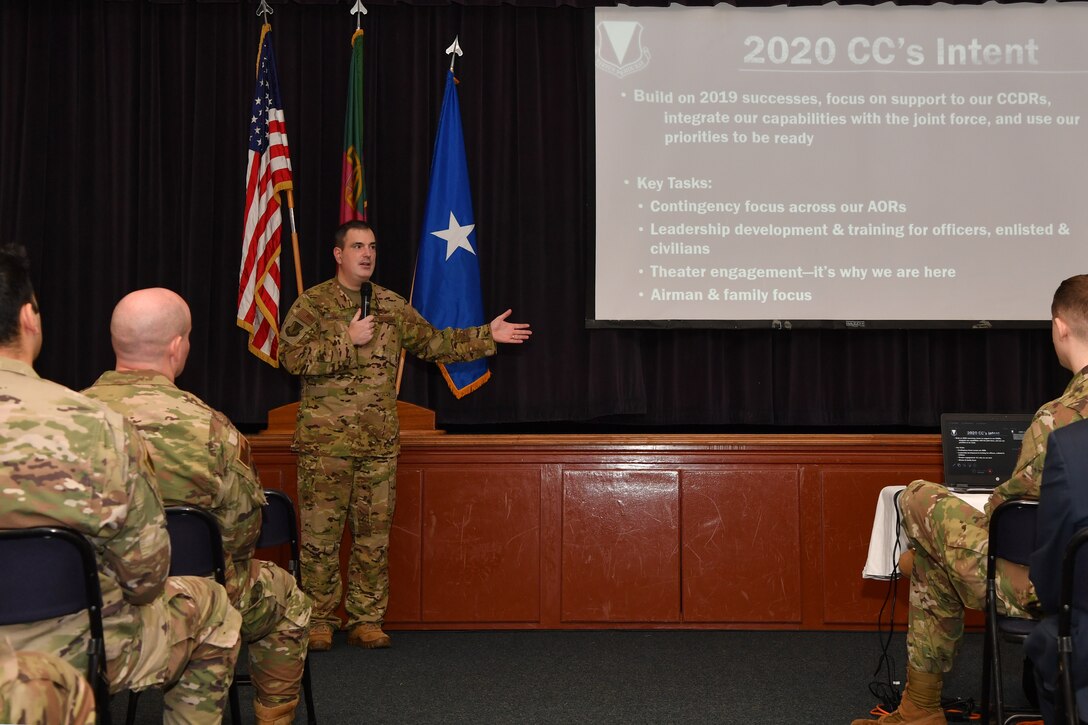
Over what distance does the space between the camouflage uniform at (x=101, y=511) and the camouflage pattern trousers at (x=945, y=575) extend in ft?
6.48

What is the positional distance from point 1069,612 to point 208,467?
6.24 feet

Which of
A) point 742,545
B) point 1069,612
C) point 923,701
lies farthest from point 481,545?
point 1069,612

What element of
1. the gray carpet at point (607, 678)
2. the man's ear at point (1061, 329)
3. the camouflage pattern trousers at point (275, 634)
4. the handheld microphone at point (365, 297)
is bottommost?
the gray carpet at point (607, 678)

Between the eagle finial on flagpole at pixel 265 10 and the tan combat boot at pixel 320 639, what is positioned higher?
the eagle finial on flagpole at pixel 265 10

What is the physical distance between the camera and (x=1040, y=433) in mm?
2486

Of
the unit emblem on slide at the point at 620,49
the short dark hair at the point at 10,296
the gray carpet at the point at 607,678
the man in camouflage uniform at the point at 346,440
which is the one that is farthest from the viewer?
the unit emblem on slide at the point at 620,49

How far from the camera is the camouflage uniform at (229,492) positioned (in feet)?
7.48

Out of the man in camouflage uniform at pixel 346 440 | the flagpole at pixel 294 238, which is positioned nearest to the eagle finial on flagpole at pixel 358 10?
the flagpole at pixel 294 238

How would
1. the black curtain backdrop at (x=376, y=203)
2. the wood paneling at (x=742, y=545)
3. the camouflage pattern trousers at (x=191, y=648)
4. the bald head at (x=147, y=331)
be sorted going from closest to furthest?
1. the camouflage pattern trousers at (x=191, y=648)
2. the bald head at (x=147, y=331)
3. the wood paneling at (x=742, y=545)
4. the black curtain backdrop at (x=376, y=203)

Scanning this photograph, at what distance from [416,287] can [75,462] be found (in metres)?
3.35

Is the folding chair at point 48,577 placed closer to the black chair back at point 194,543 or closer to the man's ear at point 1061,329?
the black chair back at point 194,543

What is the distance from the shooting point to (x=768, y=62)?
16.6 ft

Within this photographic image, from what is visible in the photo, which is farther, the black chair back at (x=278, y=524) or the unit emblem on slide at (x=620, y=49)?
the unit emblem on slide at (x=620, y=49)

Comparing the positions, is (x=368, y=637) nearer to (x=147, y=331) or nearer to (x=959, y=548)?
(x=147, y=331)
